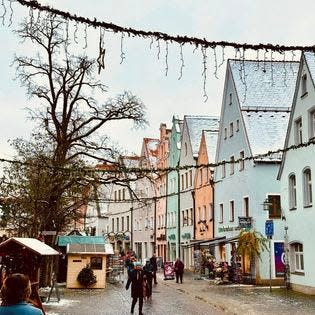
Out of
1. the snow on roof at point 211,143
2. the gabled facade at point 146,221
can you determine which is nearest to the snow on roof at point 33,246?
the snow on roof at point 211,143

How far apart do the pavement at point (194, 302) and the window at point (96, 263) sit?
83.3 inches

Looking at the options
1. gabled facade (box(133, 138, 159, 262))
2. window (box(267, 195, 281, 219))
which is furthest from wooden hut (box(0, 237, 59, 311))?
gabled facade (box(133, 138, 159, 262))

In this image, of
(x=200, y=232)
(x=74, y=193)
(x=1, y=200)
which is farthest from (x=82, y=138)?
(x=200, y=232)

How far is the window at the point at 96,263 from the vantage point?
105ft

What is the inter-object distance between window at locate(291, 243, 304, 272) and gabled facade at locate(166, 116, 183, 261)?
25.6 metres

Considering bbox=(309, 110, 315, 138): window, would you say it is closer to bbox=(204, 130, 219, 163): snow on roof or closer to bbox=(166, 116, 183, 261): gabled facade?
bbox=(204, 130, 219, 163): snow on roof

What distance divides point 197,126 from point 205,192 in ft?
28.0

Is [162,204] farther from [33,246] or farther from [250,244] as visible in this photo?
[33,246]

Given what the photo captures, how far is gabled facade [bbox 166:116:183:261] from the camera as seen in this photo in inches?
2170

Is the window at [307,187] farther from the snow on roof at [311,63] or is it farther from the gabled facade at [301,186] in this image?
the snow on roof at [311,63]

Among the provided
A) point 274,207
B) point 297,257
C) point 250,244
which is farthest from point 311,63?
point 250,244

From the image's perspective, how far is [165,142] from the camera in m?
62.0

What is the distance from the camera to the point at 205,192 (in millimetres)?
45906

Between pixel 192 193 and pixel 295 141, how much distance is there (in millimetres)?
21343
